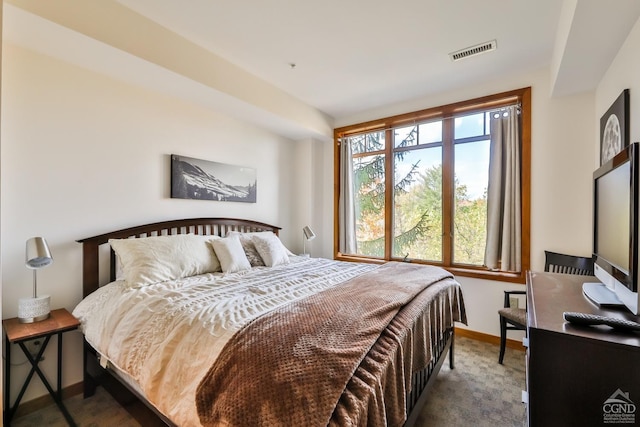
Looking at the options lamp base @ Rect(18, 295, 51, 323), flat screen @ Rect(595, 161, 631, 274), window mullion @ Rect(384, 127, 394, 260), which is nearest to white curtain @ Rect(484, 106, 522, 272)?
window mullion @ Rect(384, 127, 394, 260)

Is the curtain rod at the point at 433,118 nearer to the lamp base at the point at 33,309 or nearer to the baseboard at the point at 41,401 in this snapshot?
the lamp base at the point at 33,309

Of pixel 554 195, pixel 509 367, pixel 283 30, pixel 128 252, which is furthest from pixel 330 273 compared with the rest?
pixel 554 195

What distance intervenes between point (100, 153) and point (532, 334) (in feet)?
9.80

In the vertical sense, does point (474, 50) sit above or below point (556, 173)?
above

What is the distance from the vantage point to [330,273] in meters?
2.43

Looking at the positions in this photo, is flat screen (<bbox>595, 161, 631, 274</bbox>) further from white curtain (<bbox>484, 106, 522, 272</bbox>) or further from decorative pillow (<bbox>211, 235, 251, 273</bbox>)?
decorative pillow (<bbox>211, 235, 251, 273</bbox>)

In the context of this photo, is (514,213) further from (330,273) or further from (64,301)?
(64,301)

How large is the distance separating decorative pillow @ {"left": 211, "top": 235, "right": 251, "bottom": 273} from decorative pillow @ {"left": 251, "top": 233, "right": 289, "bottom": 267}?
0.22m

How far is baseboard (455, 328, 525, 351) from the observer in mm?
2822

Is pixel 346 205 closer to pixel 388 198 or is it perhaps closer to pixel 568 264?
pixel 388 198

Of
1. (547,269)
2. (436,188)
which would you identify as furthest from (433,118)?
(547,269)

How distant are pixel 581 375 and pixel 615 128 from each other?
1934mm

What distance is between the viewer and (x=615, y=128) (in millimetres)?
1963

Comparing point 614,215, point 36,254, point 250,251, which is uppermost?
point 614,215
